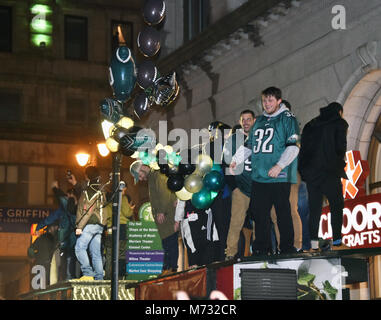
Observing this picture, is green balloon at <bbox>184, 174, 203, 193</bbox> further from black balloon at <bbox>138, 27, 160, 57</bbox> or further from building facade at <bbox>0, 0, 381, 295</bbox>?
building facade at <bbox>0, 0, 381, 295</bbox>

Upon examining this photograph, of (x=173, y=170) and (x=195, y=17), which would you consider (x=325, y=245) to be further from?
(x=195, y=17)

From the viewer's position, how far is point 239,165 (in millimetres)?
10938

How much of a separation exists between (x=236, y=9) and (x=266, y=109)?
827 centimetres

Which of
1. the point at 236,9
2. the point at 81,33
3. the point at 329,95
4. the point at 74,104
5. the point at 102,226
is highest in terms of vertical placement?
the point at 81,33

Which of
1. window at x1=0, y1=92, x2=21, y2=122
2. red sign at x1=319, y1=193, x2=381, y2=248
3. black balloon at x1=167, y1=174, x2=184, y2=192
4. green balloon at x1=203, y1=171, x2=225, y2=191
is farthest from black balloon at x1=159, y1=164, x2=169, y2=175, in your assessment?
window at x1=0, y1=92, x2=21, y2=122

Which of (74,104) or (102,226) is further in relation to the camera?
(74,104)

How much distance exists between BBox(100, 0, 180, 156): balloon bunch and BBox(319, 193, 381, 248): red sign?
3764 mm

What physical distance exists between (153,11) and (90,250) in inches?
177

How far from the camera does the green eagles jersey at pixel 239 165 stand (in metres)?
10.9

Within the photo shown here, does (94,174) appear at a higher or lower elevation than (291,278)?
higher

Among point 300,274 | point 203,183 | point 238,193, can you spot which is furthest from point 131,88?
point 300,274
